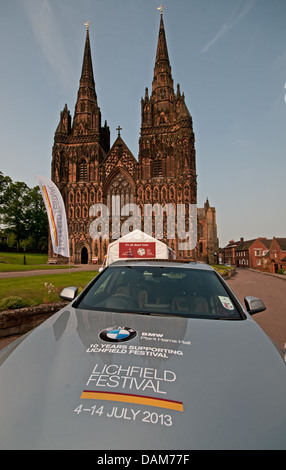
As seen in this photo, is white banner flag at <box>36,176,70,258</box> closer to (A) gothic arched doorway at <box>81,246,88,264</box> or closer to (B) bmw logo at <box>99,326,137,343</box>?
(B) bmw logo at <box>99,326,137,343</box>

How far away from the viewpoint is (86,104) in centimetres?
4356

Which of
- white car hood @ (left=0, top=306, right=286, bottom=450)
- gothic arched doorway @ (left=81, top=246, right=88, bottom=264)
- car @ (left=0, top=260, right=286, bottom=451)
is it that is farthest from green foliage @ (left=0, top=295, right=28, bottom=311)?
gothic arched doorway @ (left=81, top=246, right=88, bottom=264)

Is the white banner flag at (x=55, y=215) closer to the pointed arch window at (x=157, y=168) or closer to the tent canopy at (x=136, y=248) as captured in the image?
the tent canopy at (x=136, y=248)

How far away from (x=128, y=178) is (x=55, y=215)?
27.5 m

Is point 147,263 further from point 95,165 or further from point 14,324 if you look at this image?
point 95,165

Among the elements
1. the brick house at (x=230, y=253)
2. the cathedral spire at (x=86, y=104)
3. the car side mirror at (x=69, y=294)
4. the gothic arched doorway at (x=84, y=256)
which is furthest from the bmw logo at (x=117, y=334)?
the brick house at (x=230, y=253)

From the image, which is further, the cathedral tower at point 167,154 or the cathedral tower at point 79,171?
the cathedral tower at point 79,171

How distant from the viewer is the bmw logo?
5.09 ft

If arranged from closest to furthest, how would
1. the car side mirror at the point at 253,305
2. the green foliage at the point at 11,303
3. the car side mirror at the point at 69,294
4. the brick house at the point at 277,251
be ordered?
the car side mirror at the point at 253,305 → the car side mirror at the point at 69,294 → the green foliage at the point at 11,303 → the brick house at the point at 277,251

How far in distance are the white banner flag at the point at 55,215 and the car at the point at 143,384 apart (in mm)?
12583

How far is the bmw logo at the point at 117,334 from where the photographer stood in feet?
5.09

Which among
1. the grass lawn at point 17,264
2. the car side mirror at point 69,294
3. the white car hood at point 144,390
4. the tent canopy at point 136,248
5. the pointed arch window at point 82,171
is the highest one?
the pointed arch window at point 82,171

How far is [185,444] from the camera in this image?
0.87 metres

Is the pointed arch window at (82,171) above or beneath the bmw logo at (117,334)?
above
